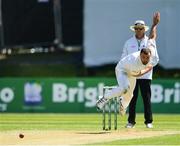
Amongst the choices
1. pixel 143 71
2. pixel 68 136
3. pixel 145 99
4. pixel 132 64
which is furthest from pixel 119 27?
pixel 68 136

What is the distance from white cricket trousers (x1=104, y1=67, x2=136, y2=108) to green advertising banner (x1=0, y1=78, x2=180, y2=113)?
1051 centimetres

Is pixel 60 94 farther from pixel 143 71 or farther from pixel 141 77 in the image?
pixel 143 71

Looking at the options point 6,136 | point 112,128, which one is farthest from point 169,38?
point 6,136

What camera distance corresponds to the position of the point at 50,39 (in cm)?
3014

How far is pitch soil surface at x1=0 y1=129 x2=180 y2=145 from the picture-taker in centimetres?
1273

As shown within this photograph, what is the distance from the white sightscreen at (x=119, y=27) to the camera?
3019 centimetres

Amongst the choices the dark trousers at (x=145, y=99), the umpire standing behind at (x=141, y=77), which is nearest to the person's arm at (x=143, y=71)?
the umpire standing behind at (x=141, y=77)

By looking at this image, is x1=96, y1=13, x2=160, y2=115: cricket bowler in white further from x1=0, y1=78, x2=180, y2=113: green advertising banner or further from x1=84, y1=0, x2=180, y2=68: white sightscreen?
x1=84, y1=0, x2=180, y2=68: white sightscreen

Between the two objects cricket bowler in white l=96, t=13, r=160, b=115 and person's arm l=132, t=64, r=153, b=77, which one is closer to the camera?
cricket bowler in white l=96, t=13, r=160, b=115

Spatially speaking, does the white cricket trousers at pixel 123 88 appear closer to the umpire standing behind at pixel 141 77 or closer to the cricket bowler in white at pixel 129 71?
the cricket bowler in white at pixel 129 71

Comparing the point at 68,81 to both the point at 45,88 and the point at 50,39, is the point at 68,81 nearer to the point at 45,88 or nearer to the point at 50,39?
the point at 45,88

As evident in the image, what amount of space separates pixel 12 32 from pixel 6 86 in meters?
4.83

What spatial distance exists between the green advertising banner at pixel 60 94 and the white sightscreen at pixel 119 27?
15.5 ft

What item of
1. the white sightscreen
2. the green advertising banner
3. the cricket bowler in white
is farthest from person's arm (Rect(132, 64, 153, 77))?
the white sightscreen
